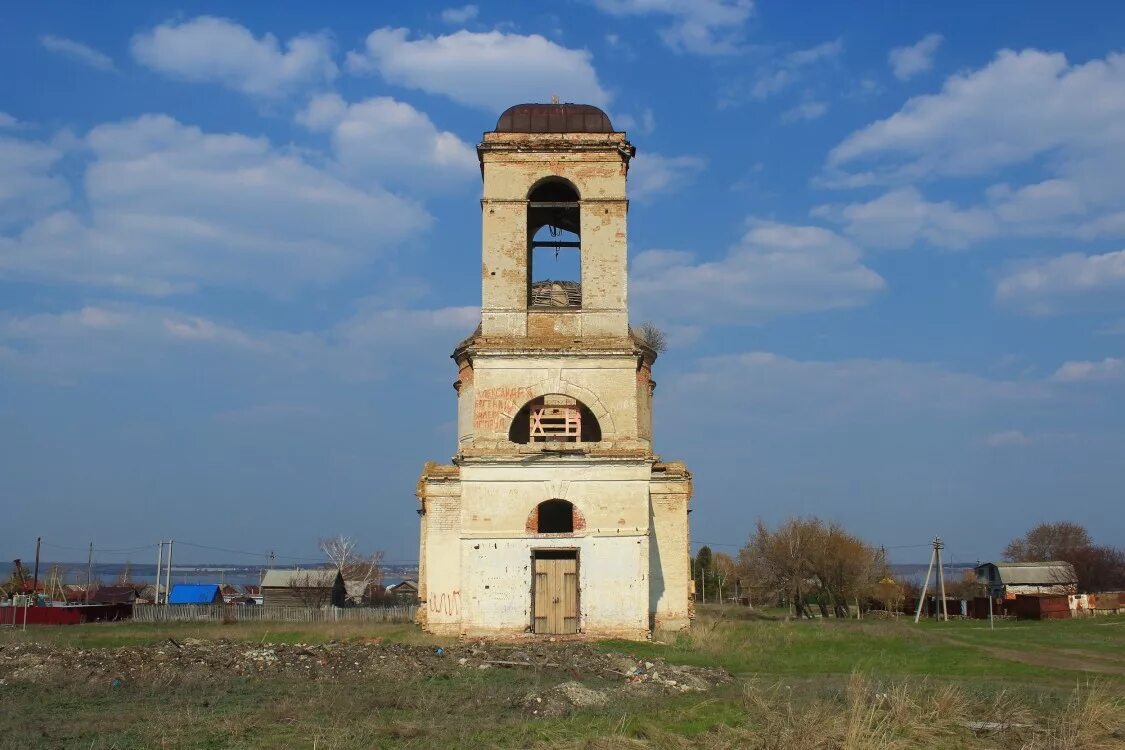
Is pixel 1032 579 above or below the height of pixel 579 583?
below

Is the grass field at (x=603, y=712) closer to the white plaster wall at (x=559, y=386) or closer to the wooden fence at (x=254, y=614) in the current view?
the white plaster wall at (x=559, y=386)

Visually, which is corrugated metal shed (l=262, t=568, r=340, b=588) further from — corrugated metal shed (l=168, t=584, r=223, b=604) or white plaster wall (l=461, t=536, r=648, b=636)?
white plaster wall (l=461, t=536, r=648, b=636)

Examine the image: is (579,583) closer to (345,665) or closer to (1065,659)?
(345,665)

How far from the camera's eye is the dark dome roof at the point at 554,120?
21.8m

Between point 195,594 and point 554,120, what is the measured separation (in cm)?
3788

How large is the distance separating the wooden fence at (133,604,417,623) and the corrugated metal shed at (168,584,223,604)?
1101cm

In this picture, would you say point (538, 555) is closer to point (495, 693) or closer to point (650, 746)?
point (495, 693)

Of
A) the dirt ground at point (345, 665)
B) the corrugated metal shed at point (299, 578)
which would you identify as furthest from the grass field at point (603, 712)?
the corrugated metal shed at point (299, 578)

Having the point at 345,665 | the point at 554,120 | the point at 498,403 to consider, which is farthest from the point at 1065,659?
the point at 554,120

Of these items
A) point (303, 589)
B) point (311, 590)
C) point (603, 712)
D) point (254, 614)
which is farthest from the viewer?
point (303, 589)

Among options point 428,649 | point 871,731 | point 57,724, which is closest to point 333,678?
point 428,649

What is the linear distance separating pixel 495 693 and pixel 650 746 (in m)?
3.96

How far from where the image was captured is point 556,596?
65.4 feet

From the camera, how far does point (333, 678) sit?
14.7 metres
